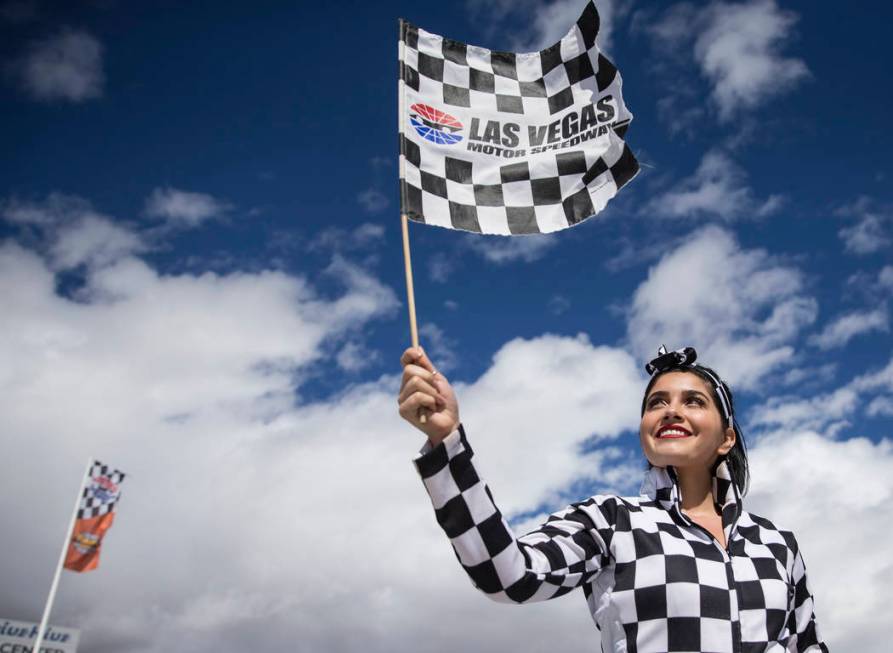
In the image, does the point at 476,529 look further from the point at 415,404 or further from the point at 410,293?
the point at 410,293

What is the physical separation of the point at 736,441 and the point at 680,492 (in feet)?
1.87

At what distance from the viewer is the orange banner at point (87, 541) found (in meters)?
24.2

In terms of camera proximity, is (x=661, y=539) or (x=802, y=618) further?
(x=802, y=618)

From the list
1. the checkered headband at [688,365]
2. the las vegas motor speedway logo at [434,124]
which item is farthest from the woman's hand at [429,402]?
the las vegas motor speedway logo at [434,124]

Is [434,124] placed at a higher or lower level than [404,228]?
higher

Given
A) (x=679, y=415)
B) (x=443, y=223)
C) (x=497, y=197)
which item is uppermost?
(x=497, y=197)

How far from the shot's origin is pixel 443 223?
4594mm

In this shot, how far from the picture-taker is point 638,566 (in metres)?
3.02

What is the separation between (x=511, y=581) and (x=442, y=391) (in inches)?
28.7

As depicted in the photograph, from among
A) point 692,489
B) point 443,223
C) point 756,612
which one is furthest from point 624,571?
point 443,223

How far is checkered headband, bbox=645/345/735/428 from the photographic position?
3.81 m

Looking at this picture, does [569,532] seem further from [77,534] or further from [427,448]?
[77,534]

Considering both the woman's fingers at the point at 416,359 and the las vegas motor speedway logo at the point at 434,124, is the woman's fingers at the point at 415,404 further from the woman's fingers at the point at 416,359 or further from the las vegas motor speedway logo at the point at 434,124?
the las vegas motor speedway logo at the point at 434,124

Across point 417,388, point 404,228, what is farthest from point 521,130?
point 417,388
